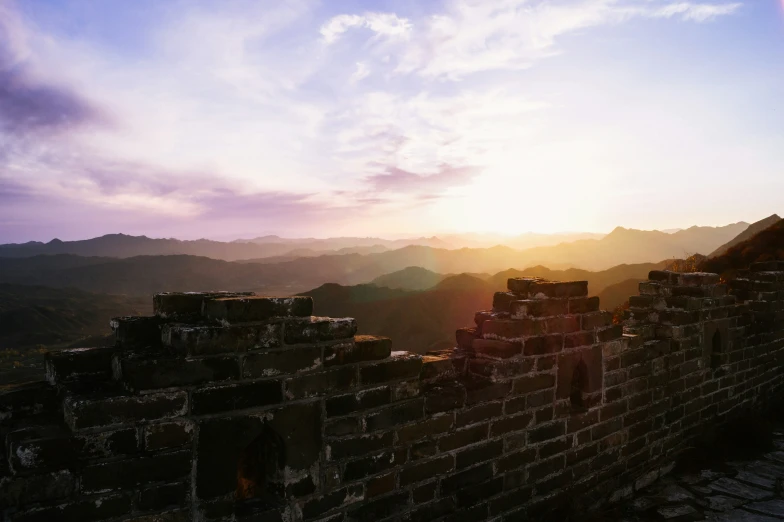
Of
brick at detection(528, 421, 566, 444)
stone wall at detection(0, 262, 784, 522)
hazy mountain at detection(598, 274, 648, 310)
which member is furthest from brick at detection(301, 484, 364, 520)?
hazy mountain at detection(598, 274, 648, 310)

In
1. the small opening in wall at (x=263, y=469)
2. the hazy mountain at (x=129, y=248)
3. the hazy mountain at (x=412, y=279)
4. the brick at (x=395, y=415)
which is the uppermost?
the hazy mountain at (x=129, y=248)

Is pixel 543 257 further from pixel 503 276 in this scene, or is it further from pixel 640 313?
pixel 640 313

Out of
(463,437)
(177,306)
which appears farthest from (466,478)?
(177,306)

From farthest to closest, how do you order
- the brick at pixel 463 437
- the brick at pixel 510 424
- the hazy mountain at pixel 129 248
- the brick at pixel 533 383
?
1. the hazy mountain at pixel 129 248
2. the brick at pixel 533 383
3. the brick at pixel 510 424
4. the brick at pixel 463 437

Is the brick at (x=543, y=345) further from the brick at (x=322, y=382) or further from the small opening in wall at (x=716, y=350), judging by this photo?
the small opening in wall at (x=716, y=350)

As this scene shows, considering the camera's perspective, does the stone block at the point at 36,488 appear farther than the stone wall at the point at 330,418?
No

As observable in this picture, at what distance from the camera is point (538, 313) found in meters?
3.34

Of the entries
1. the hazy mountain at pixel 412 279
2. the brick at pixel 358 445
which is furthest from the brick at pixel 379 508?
the hazy mountain at pixel 412 279

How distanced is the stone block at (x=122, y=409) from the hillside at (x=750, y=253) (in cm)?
1242

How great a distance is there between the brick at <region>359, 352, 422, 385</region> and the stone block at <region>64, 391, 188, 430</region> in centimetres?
95

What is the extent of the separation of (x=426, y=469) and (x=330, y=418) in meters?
0.81

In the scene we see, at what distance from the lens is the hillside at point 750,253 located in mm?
11469

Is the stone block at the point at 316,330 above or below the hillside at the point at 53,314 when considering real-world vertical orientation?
above

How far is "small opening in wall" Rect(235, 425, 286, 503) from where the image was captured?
2.27 meters
